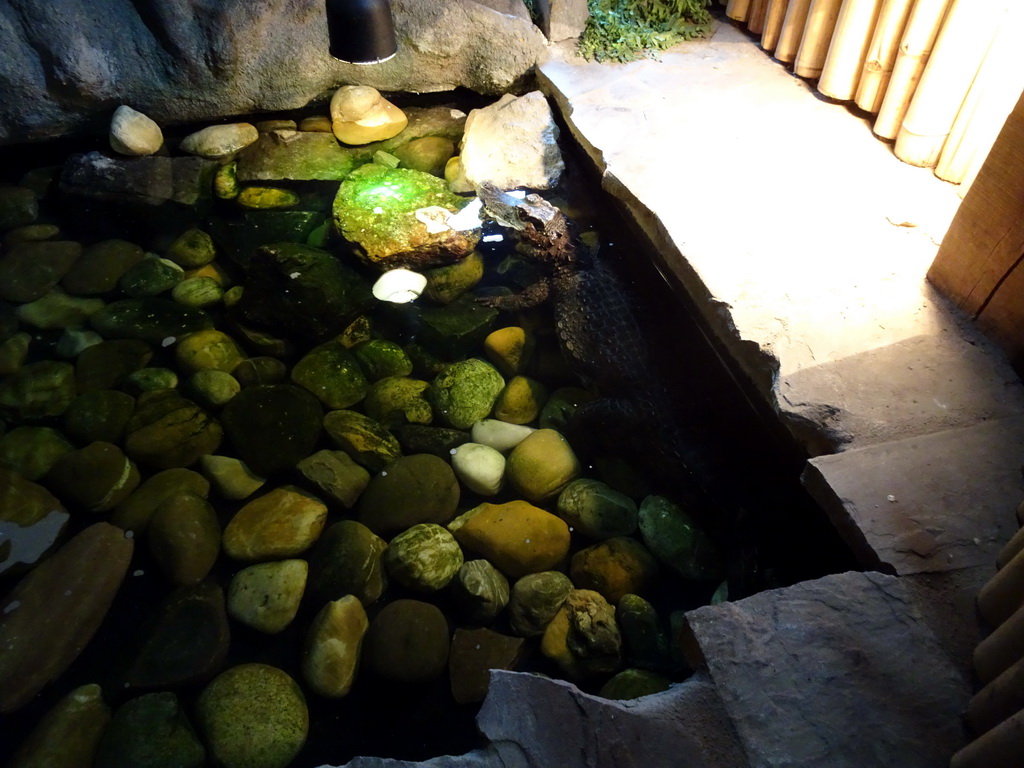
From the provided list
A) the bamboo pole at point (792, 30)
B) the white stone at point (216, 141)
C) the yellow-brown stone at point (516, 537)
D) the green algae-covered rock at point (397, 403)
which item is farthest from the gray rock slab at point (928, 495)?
the white stone at point (216, 141)

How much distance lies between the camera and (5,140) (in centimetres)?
493

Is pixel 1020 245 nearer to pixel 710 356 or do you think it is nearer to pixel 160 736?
pixel 710 356

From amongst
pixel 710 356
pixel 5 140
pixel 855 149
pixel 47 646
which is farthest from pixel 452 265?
pixel 5 140

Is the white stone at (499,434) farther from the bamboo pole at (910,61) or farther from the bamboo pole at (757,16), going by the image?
the bamboo pole at (757,16)

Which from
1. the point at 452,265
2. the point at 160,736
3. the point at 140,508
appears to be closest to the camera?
the point at 160,736

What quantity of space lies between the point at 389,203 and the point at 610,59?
2.20 metres

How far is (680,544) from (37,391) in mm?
3247

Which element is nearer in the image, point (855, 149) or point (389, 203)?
point (855, 149)

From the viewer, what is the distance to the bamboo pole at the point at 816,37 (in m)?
4.34

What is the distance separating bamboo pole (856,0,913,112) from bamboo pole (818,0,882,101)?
5 centimetres

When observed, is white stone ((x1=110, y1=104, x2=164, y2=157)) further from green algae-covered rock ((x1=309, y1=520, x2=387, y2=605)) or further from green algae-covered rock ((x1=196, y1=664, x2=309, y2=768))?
green algae-covered rock ((x1=196, y1=664, x2=309, y2=768))

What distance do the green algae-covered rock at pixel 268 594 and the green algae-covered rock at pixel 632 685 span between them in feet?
4.17

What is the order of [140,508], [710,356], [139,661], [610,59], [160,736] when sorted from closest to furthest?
[160,736], [139,661], [140,508], [710,356], [610,59]

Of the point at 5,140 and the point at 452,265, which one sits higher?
the point at 5,140
